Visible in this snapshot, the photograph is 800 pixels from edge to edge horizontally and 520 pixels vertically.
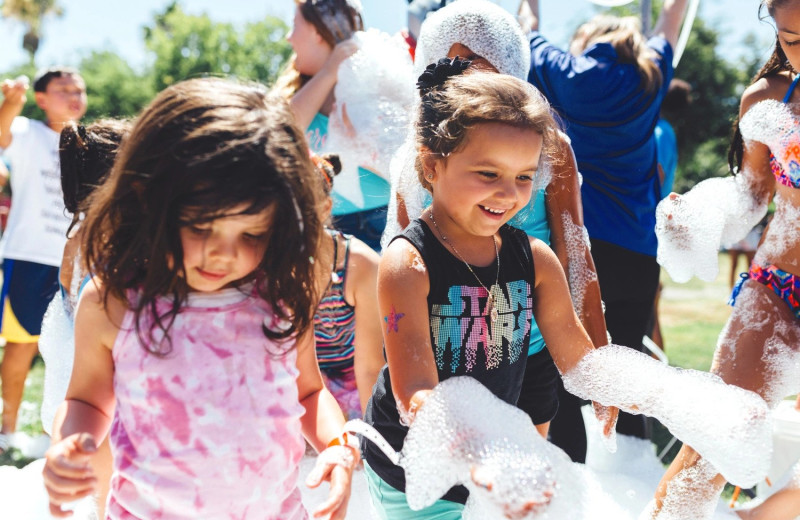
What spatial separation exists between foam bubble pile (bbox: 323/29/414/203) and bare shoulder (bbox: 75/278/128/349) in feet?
4.67

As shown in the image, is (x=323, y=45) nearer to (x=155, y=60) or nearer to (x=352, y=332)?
(x=352, y=332)

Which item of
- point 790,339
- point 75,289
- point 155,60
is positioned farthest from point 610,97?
point 155,60

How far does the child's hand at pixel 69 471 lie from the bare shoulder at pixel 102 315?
192mm

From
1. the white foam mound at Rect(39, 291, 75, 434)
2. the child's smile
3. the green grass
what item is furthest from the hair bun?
the green grass

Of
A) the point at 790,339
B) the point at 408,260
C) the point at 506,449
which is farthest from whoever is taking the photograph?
the point at 790,339

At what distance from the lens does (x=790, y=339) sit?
2.01 meters

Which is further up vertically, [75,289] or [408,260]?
[408,260]

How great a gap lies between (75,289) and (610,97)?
72.5 inches

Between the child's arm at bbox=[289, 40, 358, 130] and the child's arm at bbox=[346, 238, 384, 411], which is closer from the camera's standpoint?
the child's arm at bbox=[346, 238, 384, 411]

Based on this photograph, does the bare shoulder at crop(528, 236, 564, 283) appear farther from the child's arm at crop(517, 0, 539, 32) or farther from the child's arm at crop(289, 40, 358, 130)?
the child's arm at crop(517, 0, 539, 32)

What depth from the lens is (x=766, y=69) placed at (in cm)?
226

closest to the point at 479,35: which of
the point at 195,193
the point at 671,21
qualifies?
the point at 671,21

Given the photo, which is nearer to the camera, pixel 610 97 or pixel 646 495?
pixel 610 97

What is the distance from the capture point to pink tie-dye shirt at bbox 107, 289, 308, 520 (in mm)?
1286
